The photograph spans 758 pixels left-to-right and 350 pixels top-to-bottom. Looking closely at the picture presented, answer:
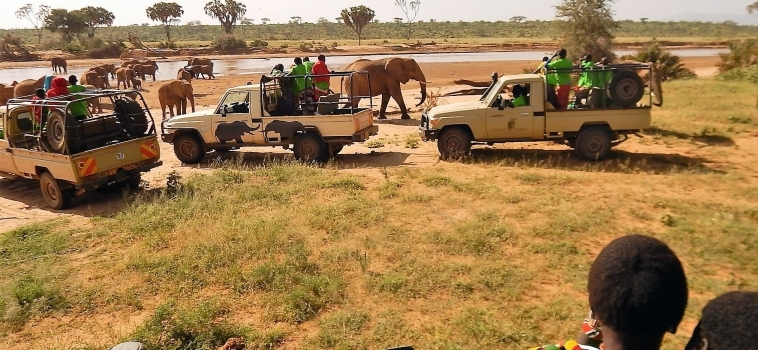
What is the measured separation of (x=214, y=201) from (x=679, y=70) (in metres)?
24.2

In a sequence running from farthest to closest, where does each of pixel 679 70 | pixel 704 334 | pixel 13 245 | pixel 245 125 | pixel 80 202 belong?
1. pixel 679 70
2. pixel 245 125
3. pixel 80 202
4. pixel 13 245
5. pixel 704 334

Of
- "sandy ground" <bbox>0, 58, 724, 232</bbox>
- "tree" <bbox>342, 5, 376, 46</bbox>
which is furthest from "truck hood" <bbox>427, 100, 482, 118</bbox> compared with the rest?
"tree" <bbox>342, 5, 376, 46</bbox>

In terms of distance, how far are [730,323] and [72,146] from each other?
389 inches

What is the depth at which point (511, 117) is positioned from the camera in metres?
11.3

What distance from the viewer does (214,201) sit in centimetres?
888

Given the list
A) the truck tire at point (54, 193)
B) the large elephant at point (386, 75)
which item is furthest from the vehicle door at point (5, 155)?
the large elephant at point (386, 75)

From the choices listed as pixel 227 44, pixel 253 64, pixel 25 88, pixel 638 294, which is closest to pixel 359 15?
pixel 227 44

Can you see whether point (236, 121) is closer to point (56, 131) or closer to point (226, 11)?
point (56, 131)

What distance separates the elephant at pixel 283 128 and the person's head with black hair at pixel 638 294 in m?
10.1

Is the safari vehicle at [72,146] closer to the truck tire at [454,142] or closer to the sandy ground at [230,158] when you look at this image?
the sandy ground at [230,158]

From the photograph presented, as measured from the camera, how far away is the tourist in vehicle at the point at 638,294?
2121 mm

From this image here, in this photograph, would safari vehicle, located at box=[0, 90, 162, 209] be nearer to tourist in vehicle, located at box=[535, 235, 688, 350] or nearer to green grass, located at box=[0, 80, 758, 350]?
green grass, located at box=[0, 80, 758, 350]

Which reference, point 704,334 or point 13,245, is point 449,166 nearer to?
point 13,245

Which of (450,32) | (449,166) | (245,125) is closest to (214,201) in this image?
(245,125)
